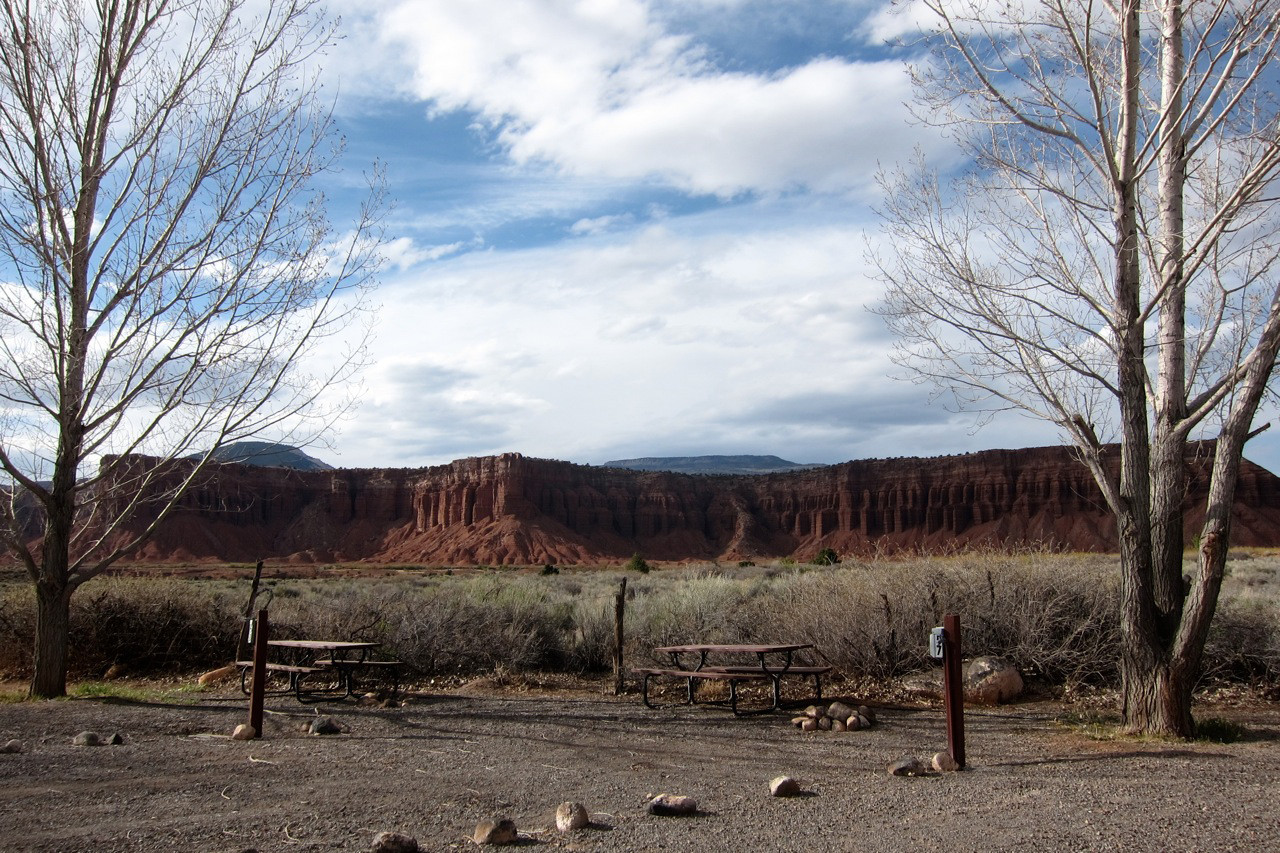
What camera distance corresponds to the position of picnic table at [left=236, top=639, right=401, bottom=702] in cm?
1076

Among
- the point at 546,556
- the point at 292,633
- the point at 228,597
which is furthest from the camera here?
the point at 546,556

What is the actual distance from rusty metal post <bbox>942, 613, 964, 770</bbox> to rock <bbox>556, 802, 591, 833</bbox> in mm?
2914

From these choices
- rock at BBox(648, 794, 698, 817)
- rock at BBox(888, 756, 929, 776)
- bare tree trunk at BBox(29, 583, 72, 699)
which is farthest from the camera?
bare tree trunk at BBox(29, 583, 72, 699)

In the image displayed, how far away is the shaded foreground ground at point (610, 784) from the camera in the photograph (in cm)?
498

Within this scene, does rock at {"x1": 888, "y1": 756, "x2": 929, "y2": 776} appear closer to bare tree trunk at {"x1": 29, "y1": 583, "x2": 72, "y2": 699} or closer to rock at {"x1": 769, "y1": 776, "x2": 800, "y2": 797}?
rock at {"x1": 769, "y1": 776, "x2": 800, "y2": 797}

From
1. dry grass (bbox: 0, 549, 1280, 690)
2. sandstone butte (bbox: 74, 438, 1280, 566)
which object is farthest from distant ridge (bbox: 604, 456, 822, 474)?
dry grass (bbox: 0, 549, 1280, 690)

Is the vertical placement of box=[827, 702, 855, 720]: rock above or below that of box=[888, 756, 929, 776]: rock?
below

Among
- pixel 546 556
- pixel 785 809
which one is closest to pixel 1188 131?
pixel 785 809

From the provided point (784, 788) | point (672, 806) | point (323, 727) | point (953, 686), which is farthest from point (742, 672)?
point (672, 806)

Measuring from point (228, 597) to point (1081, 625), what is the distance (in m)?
15.2

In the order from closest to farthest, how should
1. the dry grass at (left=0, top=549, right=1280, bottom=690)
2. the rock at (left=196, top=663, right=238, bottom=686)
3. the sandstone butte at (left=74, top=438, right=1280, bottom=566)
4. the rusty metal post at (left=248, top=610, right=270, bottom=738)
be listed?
the rusty metal post at (left=248, top=610, right=270, bottom=738), the dry grass at (left=0, top=549, right=1280, bottom=690), the rock at (left=196, top=663, right=238, bottom=686), the sandstone butte at (left=74, top=438, right=1280, bottom=566)

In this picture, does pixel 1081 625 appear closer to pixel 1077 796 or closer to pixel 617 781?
pixel 1077 796

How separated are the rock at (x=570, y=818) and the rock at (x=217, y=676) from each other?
29.7 feet

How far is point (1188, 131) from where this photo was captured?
819 centimetres
